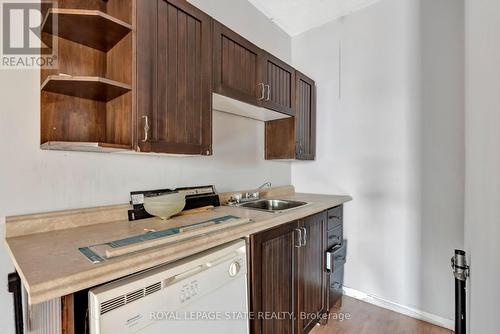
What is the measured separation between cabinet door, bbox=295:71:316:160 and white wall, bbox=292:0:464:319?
0.37ft

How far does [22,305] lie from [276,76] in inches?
78.0

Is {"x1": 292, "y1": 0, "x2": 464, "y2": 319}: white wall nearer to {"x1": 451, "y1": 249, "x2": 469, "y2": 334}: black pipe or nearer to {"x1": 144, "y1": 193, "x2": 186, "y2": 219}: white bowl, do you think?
{"x1": 451, "y1": 249, "x2": 469, "y2": 334}: black pipe

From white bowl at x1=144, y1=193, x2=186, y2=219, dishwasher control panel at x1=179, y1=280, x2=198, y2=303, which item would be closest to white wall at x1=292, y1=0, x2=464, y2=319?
white bowl at x1=144, y1=193, x2=186, y2=219

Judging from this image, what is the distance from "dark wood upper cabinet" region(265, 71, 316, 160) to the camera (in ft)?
7.24

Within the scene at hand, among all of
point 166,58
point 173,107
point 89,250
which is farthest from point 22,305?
point 166,58

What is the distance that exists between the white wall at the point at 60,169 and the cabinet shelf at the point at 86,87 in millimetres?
127

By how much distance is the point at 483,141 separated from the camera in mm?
467

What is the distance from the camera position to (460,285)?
76 centimetres

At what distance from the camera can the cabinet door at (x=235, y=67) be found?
147 centimetres

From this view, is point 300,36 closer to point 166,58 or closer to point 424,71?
point 424,71

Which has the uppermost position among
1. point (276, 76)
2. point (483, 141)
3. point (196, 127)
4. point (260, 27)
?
point (260, 27)

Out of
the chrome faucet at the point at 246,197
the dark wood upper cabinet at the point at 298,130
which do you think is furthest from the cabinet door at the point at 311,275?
the dark wood upper cabinet at the point at 298,130

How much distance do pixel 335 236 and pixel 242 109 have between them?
1344mm

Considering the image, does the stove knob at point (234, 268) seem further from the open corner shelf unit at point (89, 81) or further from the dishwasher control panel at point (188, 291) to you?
the open corner shelf unit at point (89, 81)
